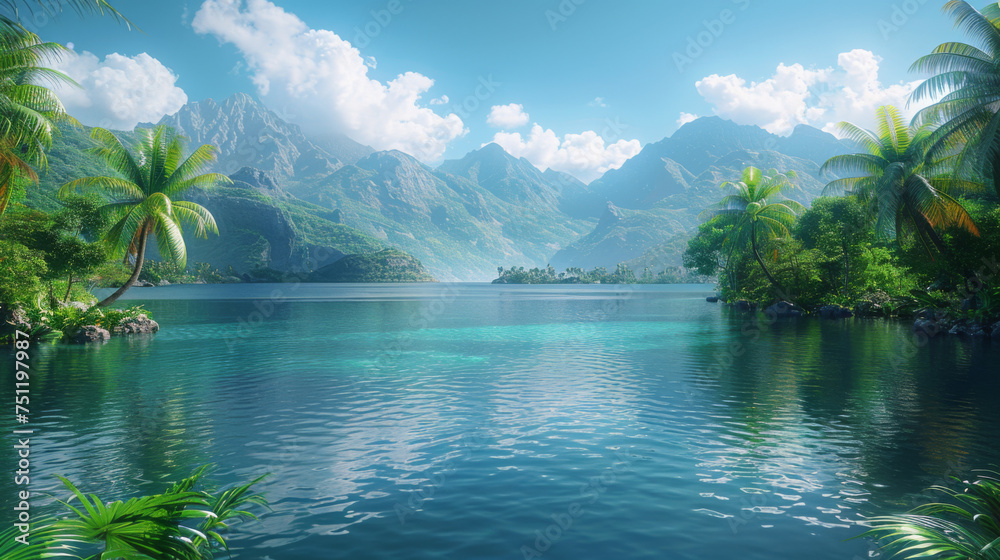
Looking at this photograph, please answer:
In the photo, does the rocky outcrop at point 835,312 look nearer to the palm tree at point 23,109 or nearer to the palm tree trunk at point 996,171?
the palm tree trunk at point 996,171

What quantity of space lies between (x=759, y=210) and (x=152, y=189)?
2170 inches

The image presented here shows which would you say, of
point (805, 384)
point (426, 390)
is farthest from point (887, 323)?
point (426, 390)

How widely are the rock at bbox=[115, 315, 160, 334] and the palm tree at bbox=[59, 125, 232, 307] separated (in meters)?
4.41

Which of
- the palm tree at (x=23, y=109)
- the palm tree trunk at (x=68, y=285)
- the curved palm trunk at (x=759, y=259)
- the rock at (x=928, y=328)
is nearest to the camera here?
the palm tree at (x=23, y=109)

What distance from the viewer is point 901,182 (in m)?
36.4

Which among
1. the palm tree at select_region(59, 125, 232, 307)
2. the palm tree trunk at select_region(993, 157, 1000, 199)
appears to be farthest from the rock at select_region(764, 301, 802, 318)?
the palm tree at select_region(59, 125, 232, 307)

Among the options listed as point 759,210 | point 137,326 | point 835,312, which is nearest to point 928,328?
point 835,312

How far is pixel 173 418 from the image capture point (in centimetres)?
1436

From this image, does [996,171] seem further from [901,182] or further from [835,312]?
[835,312]

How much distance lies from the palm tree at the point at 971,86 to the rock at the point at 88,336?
171ft

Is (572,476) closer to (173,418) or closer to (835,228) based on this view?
(173,418)

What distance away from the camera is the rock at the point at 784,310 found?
5547 centimetres

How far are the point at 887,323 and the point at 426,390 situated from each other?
44285 millimetres

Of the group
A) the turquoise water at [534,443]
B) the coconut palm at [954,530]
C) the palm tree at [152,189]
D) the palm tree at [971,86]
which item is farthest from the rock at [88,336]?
the palm tree at [971,86]
